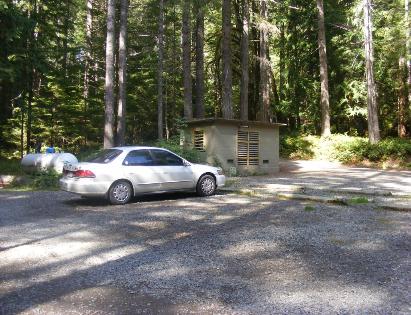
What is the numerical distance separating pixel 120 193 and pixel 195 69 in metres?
25.6

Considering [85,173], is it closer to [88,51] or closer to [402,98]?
[88,51]

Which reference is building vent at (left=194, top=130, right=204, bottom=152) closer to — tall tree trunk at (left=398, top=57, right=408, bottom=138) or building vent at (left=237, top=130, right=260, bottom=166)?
building vent at (left=237, top=130, right=260, bottom=166)

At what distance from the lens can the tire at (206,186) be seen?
42.2ft

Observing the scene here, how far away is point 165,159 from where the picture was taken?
489 inches

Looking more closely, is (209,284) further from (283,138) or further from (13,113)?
(283,138)

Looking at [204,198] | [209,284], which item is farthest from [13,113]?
[209,284]

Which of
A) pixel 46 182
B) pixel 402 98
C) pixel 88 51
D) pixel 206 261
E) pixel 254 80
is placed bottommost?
pixel 206 261

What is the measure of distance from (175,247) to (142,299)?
223 cm

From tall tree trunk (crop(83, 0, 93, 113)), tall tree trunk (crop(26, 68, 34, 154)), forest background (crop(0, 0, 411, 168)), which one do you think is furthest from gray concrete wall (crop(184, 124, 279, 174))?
tall tree trunk (crop(83, 0, 93, 113))

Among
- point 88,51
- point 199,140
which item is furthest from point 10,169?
point 88,51

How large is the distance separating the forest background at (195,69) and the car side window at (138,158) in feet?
26.8

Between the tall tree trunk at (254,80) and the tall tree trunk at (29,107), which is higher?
the tall tree trunk at (254,80)

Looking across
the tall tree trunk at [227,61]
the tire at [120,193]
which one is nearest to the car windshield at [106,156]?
the tire at [120,193]

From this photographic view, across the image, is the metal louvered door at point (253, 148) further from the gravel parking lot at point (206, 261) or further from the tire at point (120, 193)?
the gravel parking lot at point (206, 261)
